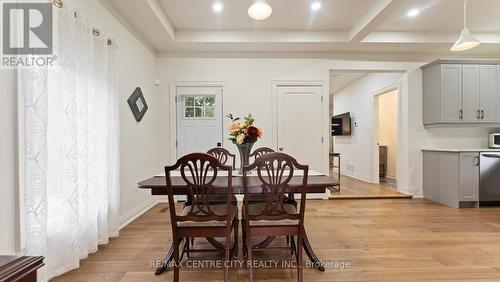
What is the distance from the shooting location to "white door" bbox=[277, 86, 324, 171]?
4523 millimetres

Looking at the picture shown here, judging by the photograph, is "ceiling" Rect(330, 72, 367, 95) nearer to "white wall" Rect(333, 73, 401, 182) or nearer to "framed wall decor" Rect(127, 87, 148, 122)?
"white wall" Rect(333, 73, 401, 182)

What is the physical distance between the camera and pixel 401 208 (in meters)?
3.90

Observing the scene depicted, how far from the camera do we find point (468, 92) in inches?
165

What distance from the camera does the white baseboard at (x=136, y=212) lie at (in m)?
3.15

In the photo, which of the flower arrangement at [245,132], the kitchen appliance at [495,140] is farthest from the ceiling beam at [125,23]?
the kitchen appliance at [495,140]

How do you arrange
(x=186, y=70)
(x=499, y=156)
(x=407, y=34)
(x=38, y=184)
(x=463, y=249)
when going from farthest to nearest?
(x=186, y=70), (x=407, y=34), (x=499, y=156), (x=463, y=249), (x=38, y=184)

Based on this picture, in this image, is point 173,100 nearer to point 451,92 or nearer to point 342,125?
point 451,92

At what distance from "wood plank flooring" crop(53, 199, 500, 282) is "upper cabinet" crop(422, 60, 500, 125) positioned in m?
1.53

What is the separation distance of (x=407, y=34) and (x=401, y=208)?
2883mm

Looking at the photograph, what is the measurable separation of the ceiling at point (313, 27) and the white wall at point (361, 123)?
96 cm

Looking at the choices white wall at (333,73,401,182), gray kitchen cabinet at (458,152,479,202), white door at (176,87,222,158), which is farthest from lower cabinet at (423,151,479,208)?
white door at (176,87,222,158)

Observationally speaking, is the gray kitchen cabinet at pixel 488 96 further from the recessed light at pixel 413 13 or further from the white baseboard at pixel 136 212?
the white baseboard at pixel 136 212

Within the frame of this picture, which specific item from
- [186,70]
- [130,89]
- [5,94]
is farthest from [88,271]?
[186,70]

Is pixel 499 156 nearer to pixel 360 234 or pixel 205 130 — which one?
pixel 360 234
